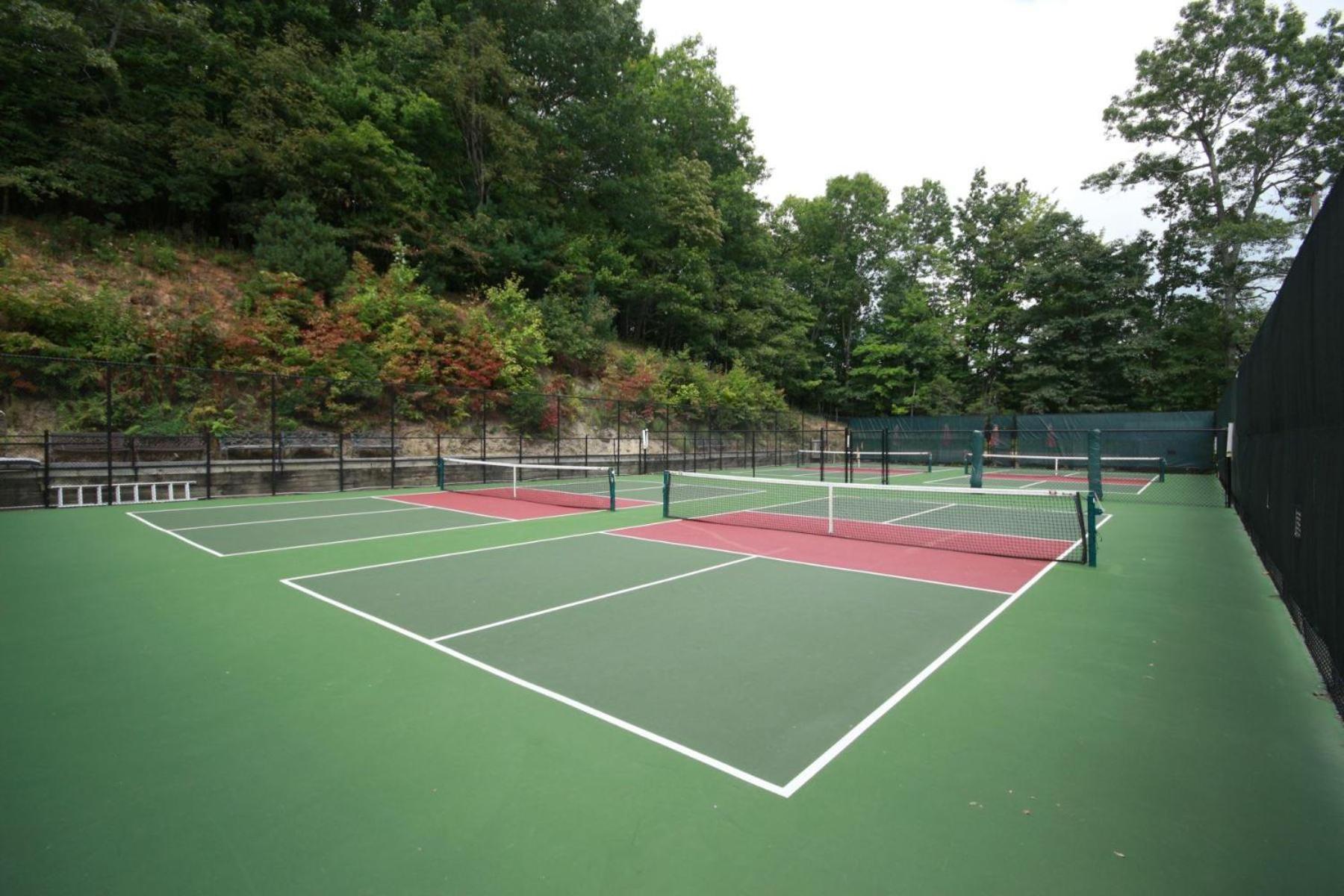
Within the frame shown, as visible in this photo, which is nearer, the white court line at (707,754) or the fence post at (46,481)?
the white court line at (707,754)

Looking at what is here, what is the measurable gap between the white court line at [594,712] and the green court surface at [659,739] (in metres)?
0.02

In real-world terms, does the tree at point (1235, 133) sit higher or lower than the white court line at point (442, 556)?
higher

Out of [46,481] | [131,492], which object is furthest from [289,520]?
[46,481]

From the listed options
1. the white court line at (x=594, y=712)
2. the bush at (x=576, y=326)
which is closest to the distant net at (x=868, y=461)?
the bush at (x=576, y=326)

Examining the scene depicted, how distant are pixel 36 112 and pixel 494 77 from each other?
53.7ft

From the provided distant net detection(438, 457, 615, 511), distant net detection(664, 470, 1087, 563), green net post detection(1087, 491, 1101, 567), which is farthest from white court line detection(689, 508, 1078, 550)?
distant net detection(438, 457, 615, 511)

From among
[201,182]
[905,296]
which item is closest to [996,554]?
[201,182]

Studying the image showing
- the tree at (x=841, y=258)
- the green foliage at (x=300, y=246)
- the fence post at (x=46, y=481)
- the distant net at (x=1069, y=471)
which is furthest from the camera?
the tree at (x=841, y=258)

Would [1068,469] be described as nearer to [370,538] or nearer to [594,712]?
[370,538]

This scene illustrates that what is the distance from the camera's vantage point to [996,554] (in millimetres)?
8062

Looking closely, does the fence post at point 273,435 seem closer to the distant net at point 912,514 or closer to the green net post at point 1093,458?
the distant net at point 912,514

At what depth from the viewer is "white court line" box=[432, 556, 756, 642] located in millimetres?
4898

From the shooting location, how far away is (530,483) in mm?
19688

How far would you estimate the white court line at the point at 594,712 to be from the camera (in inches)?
109
